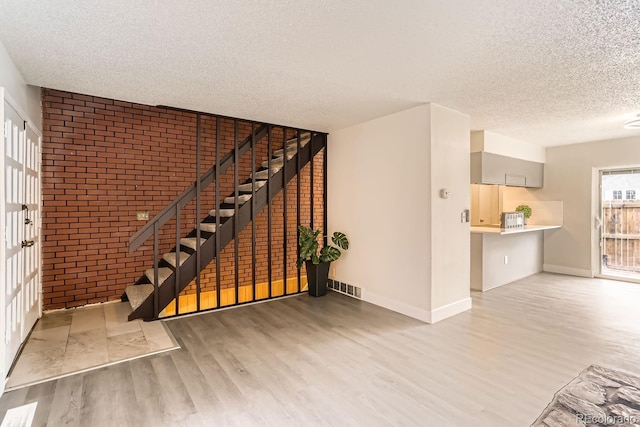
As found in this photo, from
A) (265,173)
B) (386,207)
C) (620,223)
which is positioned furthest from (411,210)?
(620,223)

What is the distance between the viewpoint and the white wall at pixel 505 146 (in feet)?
16.9

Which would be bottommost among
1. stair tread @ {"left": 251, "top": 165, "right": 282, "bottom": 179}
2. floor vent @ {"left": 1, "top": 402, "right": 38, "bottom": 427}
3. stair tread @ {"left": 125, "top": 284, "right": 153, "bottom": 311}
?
floor vent @ {"left": 1, "top": 402, "right": 38, "bottom": 427}

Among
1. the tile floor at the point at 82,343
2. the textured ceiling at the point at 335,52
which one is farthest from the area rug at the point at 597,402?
the tile floor at the point at 82,343

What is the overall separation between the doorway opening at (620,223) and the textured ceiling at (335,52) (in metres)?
2.60

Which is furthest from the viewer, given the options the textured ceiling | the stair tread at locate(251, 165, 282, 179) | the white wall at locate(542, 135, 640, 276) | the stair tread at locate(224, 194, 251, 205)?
the white wall at locate(542, 135, 640, 276)

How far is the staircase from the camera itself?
12.2 feet

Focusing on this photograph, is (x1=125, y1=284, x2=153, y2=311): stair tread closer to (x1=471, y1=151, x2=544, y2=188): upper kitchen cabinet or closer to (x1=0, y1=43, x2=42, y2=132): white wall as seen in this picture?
(x1=0, y1=43, x2=42, y2=132): white wall

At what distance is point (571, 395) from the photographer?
2.27 meters

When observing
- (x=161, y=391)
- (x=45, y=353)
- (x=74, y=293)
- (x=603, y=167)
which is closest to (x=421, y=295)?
(x=161, y=391)

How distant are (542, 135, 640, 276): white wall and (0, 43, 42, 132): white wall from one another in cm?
813

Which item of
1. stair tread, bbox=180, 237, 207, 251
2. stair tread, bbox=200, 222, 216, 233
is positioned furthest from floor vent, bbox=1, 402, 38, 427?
stair tread, bbox=200, 222, 216, 233

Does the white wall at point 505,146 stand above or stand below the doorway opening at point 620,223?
above

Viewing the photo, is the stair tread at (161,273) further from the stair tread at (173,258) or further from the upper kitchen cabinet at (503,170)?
the upper kitchen cabinet at (503,170)

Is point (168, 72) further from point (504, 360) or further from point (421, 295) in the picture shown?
point (504, 360)
